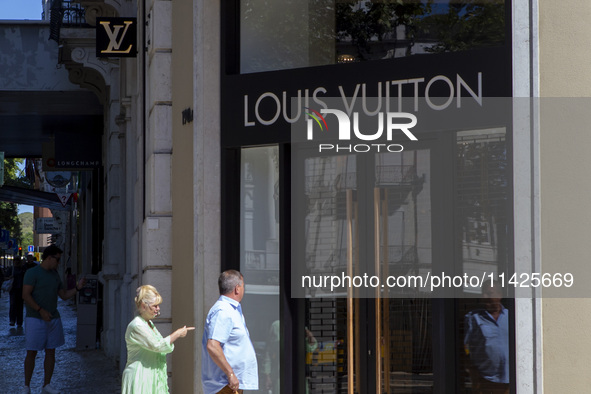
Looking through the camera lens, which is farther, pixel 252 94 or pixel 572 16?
pixel 252 94

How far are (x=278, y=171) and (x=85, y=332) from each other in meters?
10.4

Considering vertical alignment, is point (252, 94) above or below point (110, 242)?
above

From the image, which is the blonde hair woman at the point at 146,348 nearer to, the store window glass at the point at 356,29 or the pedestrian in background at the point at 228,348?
the pedestrian in background at the point at 228,348

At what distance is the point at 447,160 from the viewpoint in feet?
25.6

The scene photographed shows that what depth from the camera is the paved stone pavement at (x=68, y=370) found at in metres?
12.8

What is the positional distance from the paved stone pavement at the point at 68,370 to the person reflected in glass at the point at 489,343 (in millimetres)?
6087

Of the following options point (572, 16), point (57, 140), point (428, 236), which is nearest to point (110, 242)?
point (57, 140)

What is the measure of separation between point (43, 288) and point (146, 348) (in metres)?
4.88

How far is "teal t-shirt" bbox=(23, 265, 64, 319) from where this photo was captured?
1207 cm

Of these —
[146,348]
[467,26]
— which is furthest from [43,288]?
[467,26]

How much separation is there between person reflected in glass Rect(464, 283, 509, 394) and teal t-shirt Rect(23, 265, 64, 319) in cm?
619

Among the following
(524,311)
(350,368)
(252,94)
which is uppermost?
(252,94)

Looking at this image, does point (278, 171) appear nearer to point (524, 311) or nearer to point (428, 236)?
point (428, 236)

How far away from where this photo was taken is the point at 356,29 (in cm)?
859
